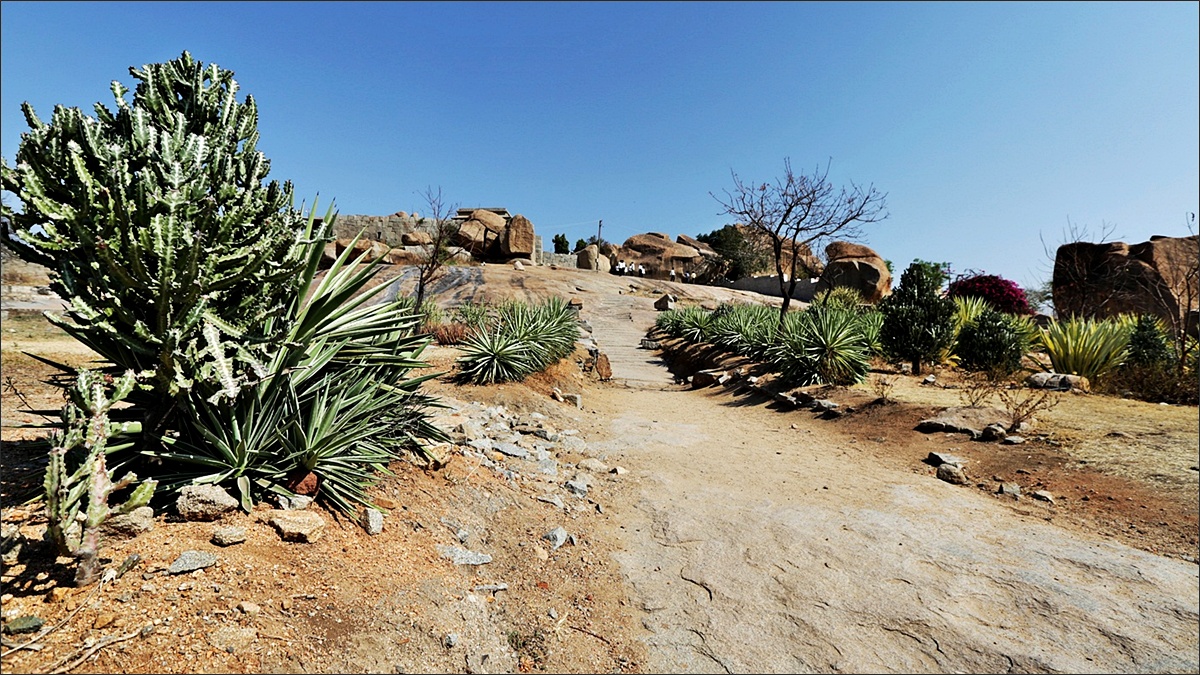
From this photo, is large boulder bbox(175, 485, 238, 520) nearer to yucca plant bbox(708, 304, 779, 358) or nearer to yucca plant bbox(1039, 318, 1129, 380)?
yucca plant bbox(708, 304, 779, 358)

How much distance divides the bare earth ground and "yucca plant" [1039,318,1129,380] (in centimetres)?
348

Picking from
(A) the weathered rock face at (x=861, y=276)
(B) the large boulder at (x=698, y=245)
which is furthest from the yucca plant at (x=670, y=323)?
(B) the large boulder at (x=698, y=245)

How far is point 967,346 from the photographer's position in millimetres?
10430

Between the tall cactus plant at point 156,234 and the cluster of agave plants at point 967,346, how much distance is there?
348 inches

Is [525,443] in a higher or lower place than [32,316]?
lower

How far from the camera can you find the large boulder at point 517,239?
34406 mm

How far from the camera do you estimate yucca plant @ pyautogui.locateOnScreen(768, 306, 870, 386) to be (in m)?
9.67

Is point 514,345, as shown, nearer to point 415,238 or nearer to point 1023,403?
point 1023,403

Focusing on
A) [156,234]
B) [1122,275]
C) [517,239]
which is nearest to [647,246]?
[517,239]

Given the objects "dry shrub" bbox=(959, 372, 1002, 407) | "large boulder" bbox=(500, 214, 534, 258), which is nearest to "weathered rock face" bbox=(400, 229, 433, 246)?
"large boulder" bbox=(500, 214, 534, 258)

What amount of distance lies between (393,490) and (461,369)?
17.7 ft

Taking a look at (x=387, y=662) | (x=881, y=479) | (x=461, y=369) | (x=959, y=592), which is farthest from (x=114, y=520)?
(x=461, y=369)

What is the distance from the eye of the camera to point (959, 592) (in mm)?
3334

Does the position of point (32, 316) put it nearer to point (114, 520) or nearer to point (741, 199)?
point (114, 520)
